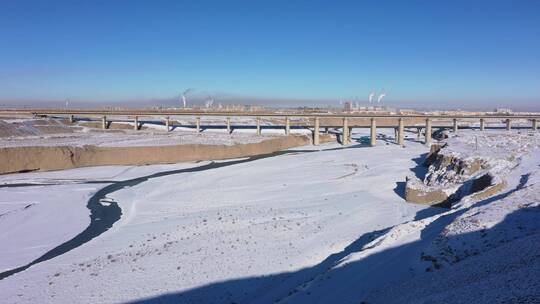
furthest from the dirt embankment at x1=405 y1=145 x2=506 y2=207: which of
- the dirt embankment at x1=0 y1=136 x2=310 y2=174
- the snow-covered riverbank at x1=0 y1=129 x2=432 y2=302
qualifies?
the dirt embankment at x1=0 y1=136 x2=310 y2=174

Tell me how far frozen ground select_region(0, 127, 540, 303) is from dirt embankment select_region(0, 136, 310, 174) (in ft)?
45.1

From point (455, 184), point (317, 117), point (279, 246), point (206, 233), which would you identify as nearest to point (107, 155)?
point (206, 233)

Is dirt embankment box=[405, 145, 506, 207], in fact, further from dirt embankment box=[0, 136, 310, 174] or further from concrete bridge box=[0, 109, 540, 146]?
concrete bridge box=[0, 109, 540, 146]

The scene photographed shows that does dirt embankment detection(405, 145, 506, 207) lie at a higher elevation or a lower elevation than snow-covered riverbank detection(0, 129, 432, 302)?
higher

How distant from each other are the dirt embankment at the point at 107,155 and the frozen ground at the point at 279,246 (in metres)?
13.7

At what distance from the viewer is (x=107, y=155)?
56.8 m

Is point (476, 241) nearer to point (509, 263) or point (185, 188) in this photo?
point (509, 263)

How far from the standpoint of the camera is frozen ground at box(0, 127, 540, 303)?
13766mm

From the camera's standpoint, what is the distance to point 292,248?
21469mm

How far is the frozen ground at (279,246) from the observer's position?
13766 millimetres

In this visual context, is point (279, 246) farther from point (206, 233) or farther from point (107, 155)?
point (107, 155)

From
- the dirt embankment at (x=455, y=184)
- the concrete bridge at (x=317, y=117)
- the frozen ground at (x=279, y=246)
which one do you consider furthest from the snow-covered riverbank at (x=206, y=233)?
the concrete bridge at (x=317, y=117)

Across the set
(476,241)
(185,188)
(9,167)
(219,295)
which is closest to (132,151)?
(9,167)

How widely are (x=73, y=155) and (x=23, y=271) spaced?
38.1 m
